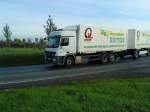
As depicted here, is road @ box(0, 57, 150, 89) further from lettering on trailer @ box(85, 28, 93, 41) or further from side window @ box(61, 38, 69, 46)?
lettering on trailer @ box(85, 28, 93, 41)

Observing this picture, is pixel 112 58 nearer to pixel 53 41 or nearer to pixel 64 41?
pixel 64 41

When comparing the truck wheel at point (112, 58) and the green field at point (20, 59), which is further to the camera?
the truck wheel at point (112, 58)

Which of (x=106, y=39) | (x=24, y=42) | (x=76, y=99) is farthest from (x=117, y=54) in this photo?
(x=24, y=42)

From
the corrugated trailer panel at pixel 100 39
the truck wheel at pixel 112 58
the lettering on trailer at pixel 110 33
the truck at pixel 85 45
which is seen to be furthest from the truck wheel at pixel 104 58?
the lettering on trailer at pixel 110 33

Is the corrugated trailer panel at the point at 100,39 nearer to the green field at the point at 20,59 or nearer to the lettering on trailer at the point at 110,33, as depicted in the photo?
the lettering on trailer at the point at 110,33

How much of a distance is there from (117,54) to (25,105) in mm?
25234

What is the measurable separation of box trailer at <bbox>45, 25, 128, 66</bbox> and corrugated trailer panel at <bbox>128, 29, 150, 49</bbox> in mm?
4663

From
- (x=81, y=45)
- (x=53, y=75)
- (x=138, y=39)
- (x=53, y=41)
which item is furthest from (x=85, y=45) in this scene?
(x=138, y=39)

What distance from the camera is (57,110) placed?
858 cm

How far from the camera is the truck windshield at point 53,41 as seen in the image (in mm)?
27234

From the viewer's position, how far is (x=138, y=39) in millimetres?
38656

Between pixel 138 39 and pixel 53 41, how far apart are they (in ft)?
47.3

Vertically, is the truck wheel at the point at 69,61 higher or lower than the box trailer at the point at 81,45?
lower

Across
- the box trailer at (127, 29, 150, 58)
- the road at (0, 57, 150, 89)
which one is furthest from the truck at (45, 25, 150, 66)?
the road at (0, 57, 150, 89)
